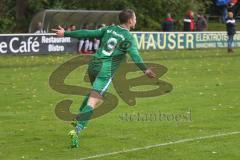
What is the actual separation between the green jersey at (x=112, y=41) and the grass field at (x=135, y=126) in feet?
4.76

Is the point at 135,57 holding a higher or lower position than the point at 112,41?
lower

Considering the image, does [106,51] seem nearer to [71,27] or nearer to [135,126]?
[135,126]

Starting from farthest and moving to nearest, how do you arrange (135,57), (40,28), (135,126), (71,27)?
1. (40,28)
2. (71,27)
3. (135,126)
4. (135,57)

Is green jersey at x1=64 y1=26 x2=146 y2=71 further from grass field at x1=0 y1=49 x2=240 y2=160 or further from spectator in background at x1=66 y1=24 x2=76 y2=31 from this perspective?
spectator in background at x1=66 y1=24 x2=76 y2=31

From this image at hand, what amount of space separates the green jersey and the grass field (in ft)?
4.76

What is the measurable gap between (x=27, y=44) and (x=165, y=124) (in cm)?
2054

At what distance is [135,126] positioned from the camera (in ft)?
44.1

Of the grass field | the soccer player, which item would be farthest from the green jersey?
the grass field

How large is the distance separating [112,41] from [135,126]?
245cm

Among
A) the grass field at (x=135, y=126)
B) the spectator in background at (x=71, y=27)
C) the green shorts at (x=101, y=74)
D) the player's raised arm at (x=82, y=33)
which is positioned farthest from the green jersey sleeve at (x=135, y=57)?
the spectator in background at (x=71, y=27)

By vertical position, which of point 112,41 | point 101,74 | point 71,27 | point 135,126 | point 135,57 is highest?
point 112,41

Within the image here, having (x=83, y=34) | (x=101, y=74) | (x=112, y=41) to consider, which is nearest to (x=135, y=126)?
(x=101, y=74)

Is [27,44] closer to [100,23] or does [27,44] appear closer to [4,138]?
[100,23]

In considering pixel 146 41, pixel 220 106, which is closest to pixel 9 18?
pixel 146 41
